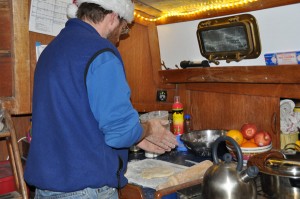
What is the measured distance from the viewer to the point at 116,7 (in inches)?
57.7

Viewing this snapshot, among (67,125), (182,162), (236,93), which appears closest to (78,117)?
(67,125)

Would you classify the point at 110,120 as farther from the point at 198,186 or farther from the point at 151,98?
the point at 151,98

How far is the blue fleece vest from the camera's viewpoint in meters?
1.26

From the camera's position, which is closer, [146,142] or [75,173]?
[75,173]

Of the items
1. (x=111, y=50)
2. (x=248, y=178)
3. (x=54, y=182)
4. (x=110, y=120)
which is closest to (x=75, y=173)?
(x=54, y=182)

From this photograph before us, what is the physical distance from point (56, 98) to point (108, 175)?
13.0 inches

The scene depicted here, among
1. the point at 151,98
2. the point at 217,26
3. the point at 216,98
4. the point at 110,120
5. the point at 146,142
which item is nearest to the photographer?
the point at 110,120

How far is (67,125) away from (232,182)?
1.96 feet

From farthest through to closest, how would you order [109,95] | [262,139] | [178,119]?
1. [178,119]
2. [262,139]
3. [109,95]

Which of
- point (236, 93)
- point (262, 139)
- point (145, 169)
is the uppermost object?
point (236, 93)

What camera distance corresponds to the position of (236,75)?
198 cm

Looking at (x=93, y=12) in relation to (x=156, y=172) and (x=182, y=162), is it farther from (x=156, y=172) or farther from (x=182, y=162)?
(x=182, y=162)

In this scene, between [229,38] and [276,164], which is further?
[229,38]

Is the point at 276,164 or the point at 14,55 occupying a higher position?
the point at 14,55
